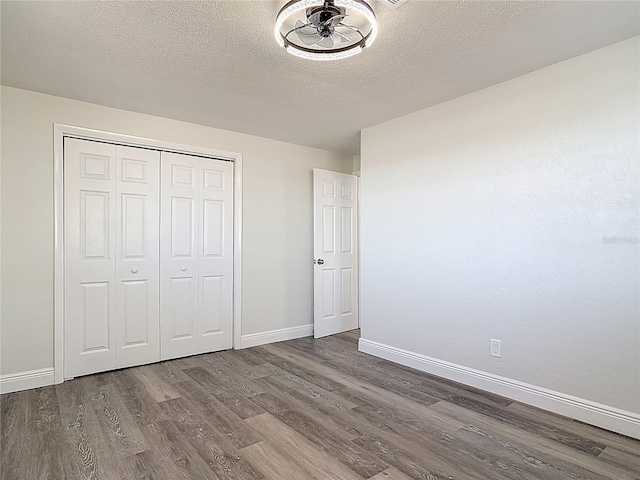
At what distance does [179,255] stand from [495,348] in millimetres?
2963

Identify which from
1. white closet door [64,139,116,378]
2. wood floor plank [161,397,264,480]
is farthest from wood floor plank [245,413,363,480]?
white closet door [64,139,116,378]

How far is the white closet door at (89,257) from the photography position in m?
3.10

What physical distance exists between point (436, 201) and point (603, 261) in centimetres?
128

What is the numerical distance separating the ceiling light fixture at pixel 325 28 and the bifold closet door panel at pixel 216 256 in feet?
6.89

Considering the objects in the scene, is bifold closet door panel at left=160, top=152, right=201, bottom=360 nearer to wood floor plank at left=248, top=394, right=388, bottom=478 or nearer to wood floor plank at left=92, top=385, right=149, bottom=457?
wood floor plank at left=92, top=385, right=149, bottom=457

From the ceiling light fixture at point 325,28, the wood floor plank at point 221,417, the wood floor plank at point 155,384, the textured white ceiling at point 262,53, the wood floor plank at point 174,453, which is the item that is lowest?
the wood floor plank at point 155,384

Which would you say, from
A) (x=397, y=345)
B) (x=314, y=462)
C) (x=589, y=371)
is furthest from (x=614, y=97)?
(x=314, y=462)

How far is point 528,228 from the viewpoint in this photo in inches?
103

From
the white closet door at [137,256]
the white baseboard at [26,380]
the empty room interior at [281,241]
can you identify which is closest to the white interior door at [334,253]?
the empty room interior at [281,241]

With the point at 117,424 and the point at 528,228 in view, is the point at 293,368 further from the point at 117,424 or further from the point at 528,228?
the point at 528,228

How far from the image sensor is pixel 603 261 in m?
2.27

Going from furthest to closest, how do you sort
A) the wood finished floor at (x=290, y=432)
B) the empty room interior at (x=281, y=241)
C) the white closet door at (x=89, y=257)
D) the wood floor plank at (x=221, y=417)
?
the white closet door at (x=89, y=257) < the wood floor plank at (x=221, y=417) < the empty room interior at (x=281, y=241) < the wood finished floor at (x=290, y=432)

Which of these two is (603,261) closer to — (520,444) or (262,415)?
(520,444)

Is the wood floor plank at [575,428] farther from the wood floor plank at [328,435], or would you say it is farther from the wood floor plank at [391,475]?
the wood floor plank at [328,435]
